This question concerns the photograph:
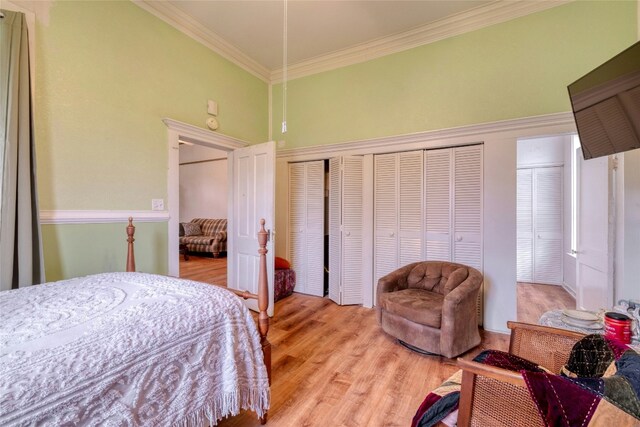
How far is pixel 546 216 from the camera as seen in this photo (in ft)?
15.1

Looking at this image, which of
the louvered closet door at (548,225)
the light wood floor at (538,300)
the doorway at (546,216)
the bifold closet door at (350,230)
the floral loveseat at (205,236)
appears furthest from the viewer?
the floral loveseat at (205,236)

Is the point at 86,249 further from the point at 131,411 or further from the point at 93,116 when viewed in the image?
the point at 131,411

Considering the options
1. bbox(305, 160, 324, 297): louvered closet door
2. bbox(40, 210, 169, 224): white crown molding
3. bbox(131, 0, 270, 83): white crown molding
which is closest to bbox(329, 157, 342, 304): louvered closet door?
bbox(305, 160, 324, 297): louvered closet door

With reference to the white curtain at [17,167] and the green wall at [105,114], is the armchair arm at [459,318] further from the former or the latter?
the white curtain at [17,167]

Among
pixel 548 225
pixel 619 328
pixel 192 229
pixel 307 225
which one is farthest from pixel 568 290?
pixel 192 229

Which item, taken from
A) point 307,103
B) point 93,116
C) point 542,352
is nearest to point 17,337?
point 93,116

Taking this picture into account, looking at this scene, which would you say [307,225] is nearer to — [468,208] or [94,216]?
[468,208]

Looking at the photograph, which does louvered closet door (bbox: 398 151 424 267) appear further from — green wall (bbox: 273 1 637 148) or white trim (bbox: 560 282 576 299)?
white trim (bbox: 560 282 576 299)

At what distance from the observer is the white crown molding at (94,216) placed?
80.0 inches

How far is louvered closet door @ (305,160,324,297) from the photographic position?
387cm

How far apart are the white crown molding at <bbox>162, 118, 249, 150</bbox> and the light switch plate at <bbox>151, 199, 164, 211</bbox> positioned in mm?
755

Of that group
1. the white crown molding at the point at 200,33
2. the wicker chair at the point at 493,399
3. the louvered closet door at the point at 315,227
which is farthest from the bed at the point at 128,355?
the white crown molding at the point at 200,33

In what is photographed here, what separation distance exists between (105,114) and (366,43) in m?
2.99

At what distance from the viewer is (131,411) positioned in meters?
0.97
